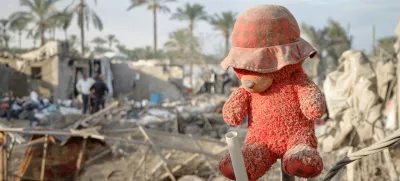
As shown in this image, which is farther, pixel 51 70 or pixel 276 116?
pixel 51 70

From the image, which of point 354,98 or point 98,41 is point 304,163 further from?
point 98,41

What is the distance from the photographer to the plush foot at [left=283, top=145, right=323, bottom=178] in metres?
1.38

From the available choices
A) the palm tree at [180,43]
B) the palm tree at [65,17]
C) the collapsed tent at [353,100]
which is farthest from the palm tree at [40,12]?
the collapsed tent at [353,100]

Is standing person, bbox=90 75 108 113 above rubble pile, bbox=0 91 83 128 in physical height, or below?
above

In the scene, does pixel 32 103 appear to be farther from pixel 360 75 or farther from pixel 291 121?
pixel 291 121

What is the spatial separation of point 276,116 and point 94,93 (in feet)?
34.3

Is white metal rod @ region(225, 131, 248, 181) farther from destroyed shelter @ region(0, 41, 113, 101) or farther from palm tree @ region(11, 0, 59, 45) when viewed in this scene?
palm tree @ region(11, 0, 59, 45)

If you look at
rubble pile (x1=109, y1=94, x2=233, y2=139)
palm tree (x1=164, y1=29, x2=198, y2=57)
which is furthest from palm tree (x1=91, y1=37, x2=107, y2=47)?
rubble pile (x1=109, y1=94, x2=233, y2=139)

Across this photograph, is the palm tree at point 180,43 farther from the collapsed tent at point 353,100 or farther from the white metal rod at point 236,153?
the white metal rod at point 236,153

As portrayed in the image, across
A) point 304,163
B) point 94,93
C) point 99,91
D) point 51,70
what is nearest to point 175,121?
point 99,91

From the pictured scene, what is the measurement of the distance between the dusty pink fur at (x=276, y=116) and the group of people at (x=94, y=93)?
10.2 meters

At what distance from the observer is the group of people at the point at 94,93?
11484 mm

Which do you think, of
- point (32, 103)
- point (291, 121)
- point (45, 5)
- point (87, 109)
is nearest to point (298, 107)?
point (291, 121)

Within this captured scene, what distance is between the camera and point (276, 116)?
161cm
